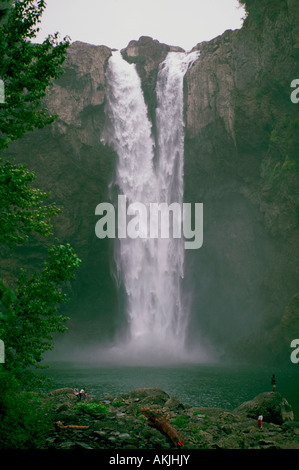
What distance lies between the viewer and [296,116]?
1682 inches

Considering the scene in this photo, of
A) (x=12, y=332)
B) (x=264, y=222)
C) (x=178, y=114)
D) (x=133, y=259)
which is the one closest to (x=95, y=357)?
(x=133, y=259)

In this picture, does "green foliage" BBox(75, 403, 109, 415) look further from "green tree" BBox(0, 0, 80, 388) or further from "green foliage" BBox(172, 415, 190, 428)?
"green tree" BBox(0, 0, 80, 388)

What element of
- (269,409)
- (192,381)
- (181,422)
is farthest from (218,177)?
(181,422)

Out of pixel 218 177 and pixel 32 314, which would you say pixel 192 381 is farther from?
pixel 218 177

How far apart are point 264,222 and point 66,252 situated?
1538 inches

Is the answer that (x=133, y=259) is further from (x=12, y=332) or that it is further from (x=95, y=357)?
(x=12, y=332)

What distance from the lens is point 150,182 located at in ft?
178

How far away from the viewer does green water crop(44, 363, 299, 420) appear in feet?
85.3

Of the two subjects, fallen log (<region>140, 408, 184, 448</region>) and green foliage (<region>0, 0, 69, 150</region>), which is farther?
fallen log (<region>140, 408, 184, 448</region>)

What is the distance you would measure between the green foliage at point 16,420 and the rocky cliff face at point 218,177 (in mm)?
35778

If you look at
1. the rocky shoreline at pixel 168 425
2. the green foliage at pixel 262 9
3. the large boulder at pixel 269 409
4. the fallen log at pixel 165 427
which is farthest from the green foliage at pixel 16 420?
the green foliage at pixel 262 9

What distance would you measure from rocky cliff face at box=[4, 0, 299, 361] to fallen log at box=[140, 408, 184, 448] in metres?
31.0

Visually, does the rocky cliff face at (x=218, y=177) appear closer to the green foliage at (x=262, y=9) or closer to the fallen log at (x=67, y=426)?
the green foliage at (x=262, y=9)

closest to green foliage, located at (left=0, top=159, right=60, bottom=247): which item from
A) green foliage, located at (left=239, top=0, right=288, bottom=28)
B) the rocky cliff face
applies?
the rocky cliff face
